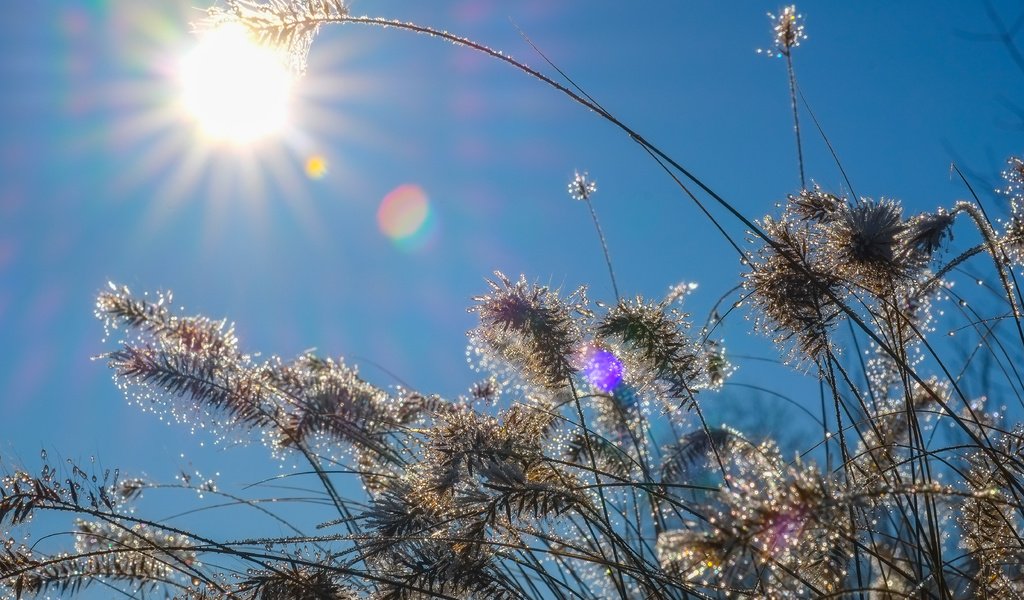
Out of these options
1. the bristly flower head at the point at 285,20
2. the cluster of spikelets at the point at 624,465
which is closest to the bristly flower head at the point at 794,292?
the cluster of spikelets at the point at 624,465

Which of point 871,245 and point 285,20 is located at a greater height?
point 285,20

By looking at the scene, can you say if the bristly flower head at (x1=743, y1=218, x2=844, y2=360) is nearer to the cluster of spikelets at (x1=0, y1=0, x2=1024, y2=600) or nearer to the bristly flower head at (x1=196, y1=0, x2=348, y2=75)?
the cluster of spikelets at (x1=0, y1=0, x2=1024, y2=600)

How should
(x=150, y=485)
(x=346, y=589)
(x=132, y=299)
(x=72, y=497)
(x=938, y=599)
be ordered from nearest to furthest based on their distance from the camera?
(x=938, y=599), (x=346, y=589), (x=72, y=497), (x=150, y=485), (x=132, y=299)

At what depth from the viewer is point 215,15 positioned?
8.29ft

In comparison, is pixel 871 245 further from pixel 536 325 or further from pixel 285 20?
pixel 285 20

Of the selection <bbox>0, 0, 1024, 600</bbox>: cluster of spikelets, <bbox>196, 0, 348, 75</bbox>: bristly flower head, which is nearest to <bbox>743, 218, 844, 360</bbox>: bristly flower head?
<bbox>0, 0, 1024, 600</bbox>: cluster of spikelets

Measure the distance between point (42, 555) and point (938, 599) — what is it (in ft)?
8.39

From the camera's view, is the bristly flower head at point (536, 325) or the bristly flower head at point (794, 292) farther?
the bristly flower head at point (536, 325)

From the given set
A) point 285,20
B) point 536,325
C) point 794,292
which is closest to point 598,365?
point 536,325

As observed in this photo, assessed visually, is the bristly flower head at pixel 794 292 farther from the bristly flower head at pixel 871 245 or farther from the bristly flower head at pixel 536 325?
the bristly flower head at pixel 536 325

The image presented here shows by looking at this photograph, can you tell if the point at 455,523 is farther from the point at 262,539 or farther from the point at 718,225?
the point at 718,225

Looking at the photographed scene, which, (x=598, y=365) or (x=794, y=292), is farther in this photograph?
(x=598, y=365)

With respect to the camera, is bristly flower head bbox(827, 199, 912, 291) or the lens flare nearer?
bristly flower head bbox(827, 199, 912, 291)

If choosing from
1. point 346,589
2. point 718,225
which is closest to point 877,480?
point 718,225
